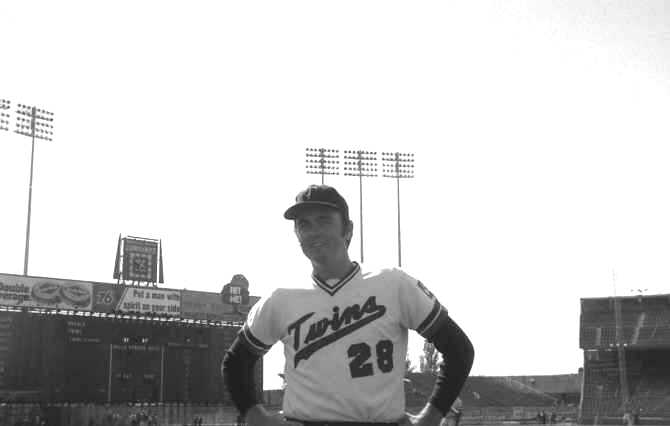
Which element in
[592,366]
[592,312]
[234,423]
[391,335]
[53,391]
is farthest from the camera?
[592,312]

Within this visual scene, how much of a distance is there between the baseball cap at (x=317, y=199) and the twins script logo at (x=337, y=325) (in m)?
0.44

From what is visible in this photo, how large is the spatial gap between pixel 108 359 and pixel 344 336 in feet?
129

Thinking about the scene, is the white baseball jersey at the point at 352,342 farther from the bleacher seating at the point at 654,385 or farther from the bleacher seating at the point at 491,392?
the bleacher seating at the point at 491,392

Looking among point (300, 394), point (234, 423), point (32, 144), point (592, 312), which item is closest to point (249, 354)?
point (300, 394)

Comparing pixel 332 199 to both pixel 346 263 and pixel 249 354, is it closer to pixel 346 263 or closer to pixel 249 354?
pixel 346 263

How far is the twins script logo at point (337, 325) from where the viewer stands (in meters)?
3.81

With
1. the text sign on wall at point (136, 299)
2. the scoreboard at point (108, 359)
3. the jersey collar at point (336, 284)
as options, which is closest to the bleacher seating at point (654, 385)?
the scoreboard at point (108, 359)

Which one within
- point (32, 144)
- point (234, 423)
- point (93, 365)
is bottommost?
point (234, 423)

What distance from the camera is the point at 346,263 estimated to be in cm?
398

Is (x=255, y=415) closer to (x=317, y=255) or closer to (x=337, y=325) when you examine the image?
(x=337, y=325)

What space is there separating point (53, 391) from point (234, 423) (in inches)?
432

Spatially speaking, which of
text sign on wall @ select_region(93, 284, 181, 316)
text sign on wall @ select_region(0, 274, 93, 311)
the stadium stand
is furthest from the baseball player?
the stadium stand

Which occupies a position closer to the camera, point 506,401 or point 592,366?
point 592,366

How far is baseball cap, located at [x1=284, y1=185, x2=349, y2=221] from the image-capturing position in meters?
3.88
